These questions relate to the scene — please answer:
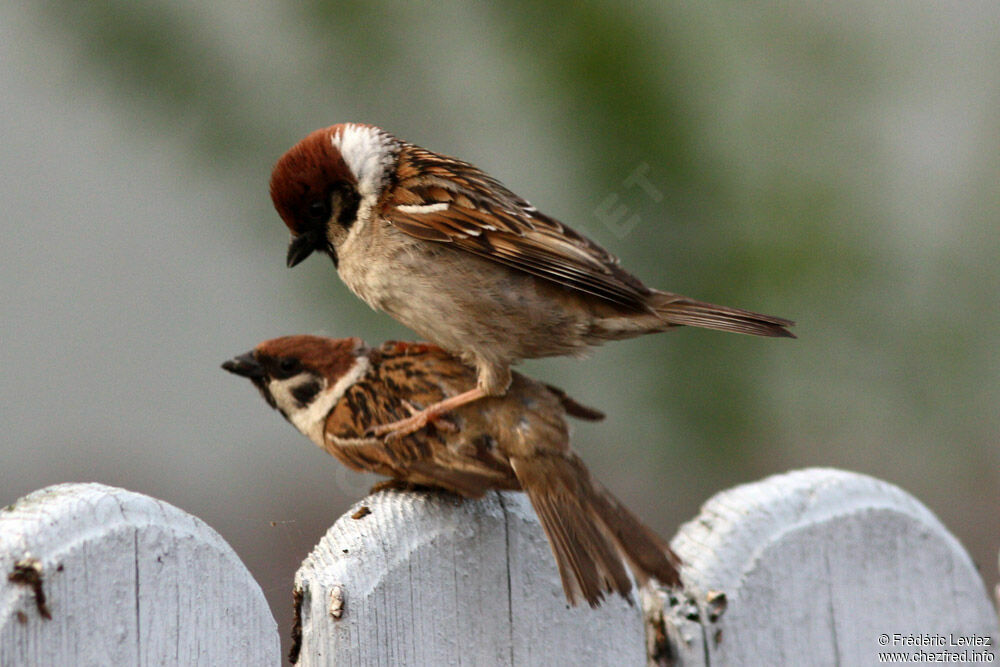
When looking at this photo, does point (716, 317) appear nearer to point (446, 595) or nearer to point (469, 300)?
A: point (469, 300)

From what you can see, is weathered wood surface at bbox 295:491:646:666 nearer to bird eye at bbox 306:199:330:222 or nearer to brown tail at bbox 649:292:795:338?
brown tail at bbox 649:292:795:338

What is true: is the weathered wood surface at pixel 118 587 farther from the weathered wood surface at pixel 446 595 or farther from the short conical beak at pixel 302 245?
the short conical beak at pixel 302 245

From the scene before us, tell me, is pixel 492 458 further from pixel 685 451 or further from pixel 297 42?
pixel 297 42

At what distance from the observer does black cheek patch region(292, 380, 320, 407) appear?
91.4 inches

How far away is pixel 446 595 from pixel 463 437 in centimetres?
39

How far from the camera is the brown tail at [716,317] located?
86.0 inches

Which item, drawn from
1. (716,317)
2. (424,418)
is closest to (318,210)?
(424,418)

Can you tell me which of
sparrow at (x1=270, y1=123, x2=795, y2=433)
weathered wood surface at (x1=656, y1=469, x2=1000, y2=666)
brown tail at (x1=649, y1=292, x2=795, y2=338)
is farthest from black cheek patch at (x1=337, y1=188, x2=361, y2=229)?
weathered wood surface at (x1=656, y1=469, x2=1000, y2=666)

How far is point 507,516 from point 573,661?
295 millimetres

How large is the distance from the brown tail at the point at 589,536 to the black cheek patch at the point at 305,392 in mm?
498

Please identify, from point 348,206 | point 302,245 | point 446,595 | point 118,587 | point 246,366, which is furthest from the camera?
point 348,206

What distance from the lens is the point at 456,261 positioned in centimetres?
A: 258

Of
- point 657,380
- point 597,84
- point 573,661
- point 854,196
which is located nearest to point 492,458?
point 573,661

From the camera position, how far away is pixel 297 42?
3529 mm
